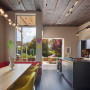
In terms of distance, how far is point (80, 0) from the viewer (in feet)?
14.4

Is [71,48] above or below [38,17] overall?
below

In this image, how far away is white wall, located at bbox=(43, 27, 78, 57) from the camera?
9.20m

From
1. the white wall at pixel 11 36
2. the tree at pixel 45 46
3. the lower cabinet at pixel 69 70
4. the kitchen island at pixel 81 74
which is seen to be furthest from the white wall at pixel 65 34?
the kitchen island at pixel 81 74

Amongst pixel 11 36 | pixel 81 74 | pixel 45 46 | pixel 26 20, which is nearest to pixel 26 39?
pixel 11 36

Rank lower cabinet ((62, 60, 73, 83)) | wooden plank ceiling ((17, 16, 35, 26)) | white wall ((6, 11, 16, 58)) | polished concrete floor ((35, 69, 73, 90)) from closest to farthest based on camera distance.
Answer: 1. polished concrete floor ((35, 69, 73, 90))
2. lower cabinet ((62, 60, 73, 83))
3. white wall ((6, 11, 16, 58))
4. wooden plank ceiling ((17, 16, 35, 26))

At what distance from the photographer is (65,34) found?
924cm

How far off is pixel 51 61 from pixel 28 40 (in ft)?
13.5

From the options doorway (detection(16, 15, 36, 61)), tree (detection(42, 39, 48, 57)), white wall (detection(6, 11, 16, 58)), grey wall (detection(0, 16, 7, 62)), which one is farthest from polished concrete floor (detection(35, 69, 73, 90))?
tree (detection(42, 39, 48, 57))

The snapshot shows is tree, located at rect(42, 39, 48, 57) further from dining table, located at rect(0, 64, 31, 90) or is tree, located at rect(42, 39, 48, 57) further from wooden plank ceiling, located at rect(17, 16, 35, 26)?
dining table, located at rect(0, 64, 31, 90)

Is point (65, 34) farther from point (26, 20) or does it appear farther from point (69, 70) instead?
point (69, 70)

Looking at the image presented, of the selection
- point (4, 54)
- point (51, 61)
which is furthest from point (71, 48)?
point (4, 54)

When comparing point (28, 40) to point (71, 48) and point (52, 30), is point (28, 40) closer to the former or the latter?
point (52, 30)

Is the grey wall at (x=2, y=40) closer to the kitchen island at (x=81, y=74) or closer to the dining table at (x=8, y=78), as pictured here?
the dining table at (x=8, y=78)

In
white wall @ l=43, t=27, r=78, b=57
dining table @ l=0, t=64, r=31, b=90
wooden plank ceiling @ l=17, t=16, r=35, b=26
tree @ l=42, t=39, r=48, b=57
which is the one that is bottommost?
dining table @ l=0, t=64, r=31, b=90
